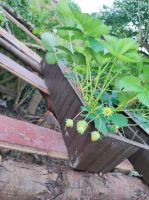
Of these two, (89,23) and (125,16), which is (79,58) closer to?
(89,23)

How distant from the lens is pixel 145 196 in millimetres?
1237

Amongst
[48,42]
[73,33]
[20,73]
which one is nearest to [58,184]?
[73,33]

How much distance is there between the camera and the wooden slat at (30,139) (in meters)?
1.01

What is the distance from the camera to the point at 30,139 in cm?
109

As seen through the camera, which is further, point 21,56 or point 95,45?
point 21,56

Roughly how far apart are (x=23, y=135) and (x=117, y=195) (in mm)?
488

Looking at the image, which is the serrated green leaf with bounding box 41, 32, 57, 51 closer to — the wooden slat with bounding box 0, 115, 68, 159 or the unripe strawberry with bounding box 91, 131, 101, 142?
the wooden slat with bounding box 0, 115, 68, 159

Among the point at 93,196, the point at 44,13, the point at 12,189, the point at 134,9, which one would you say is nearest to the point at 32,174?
the point at 12,189

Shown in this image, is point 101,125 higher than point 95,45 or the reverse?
the reverse

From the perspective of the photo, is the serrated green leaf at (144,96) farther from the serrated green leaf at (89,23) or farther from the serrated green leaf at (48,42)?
the serrated green leaf at (48,42)

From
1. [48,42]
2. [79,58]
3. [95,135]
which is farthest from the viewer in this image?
[48,42]

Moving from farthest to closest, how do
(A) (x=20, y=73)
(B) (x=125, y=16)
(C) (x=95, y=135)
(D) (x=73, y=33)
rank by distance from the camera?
(B) (x=125, y=16), (A) (x=20, y=73), (D) (x=73, y=33), (C) (x=95, y=135)

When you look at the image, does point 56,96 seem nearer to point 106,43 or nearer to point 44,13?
point 106,43

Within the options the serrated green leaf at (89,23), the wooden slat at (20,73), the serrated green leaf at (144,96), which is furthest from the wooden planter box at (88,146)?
the wooden slat at (20,73)
